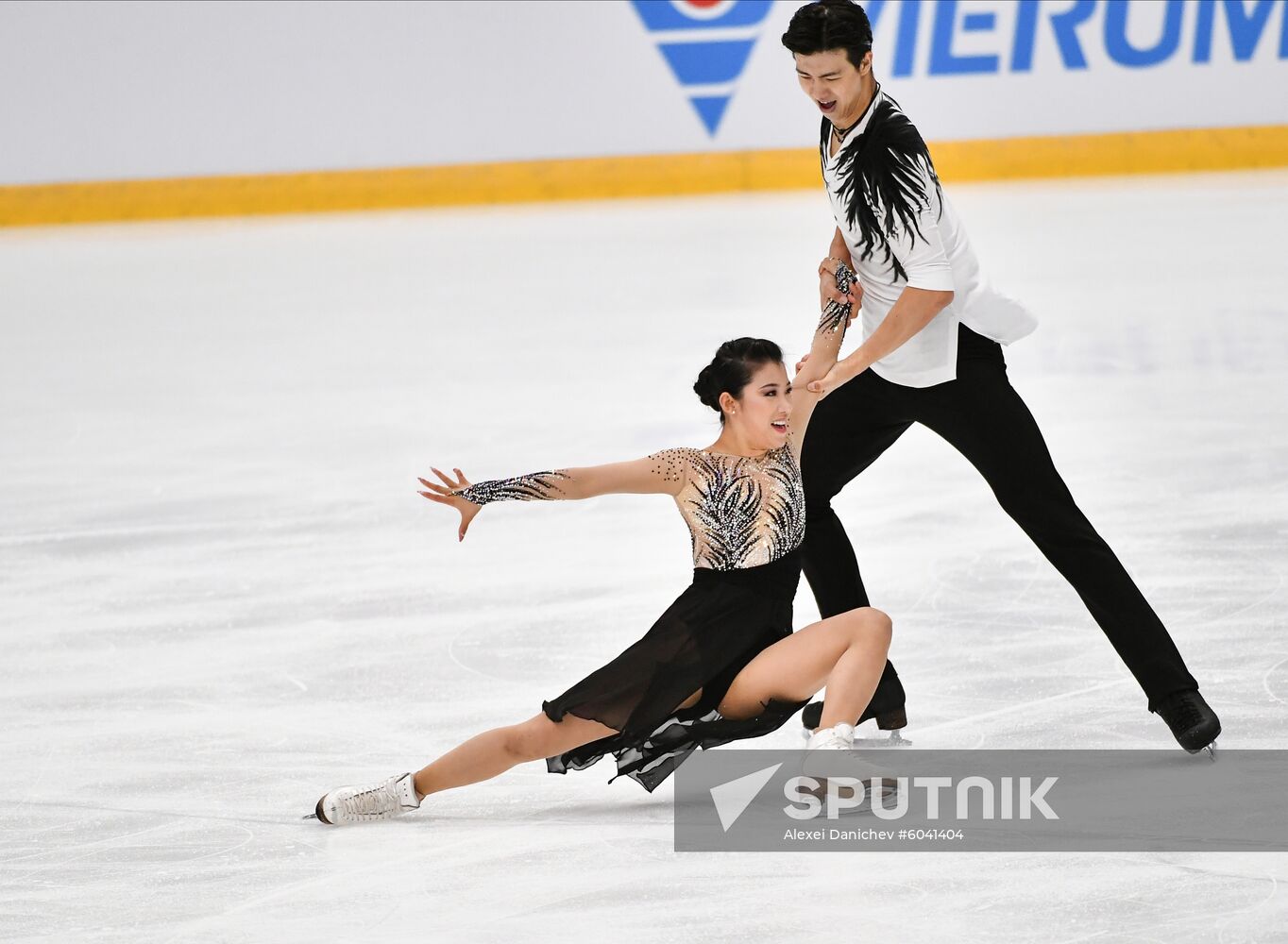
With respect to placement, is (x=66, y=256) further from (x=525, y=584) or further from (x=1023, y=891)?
(x=1023, y=891)

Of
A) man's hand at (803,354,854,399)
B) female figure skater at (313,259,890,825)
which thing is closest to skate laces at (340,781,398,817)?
female figure skater at (313,259,890,825)

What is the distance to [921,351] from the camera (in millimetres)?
2982

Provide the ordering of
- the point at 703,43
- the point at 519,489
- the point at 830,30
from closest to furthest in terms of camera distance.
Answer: the point at 519,489 → the point at 830,30 → the point at 703,43

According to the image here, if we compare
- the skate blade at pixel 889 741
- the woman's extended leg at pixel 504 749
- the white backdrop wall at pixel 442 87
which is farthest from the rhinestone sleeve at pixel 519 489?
the white backdrop wall at pixel 442 87

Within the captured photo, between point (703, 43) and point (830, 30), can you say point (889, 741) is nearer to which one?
point (830, 30)

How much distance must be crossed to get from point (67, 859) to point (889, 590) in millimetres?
1887

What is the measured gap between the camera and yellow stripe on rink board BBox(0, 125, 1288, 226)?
41.2 feet

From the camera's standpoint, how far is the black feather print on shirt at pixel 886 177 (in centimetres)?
284

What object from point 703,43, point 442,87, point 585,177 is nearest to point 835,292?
point 703,43

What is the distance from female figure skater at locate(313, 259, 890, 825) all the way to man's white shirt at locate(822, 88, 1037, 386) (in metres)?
0.23

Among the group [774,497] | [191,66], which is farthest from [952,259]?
[191,66]

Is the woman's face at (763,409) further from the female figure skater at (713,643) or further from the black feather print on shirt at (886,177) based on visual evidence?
the black feather print on shirt at (886,177)

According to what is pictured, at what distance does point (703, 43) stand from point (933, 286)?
33.3 feet

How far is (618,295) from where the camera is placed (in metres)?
8.62
